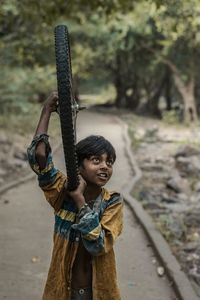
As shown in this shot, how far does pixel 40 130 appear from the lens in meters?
2.83

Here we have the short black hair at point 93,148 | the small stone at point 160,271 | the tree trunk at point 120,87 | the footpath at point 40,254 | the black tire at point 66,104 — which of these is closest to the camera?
the black tire at point 66,104

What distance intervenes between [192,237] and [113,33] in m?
21.0

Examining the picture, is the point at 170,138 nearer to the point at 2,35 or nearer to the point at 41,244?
the point at 2,35

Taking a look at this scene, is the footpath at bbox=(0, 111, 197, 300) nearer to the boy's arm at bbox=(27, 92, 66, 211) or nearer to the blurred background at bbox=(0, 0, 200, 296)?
the blurred background at bbox=(0, 0, 200, 296)

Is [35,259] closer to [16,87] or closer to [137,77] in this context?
[16,87]

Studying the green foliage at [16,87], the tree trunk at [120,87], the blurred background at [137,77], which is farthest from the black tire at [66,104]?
the tree trunk at [120,87]

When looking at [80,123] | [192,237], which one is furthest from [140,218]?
[80,123]

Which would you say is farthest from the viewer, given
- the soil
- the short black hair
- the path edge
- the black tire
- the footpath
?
the soil

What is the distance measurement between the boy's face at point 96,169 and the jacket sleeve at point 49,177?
137 millimetres

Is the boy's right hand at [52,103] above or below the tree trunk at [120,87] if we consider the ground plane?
above

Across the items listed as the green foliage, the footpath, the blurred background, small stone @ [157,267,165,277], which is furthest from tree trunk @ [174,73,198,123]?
small stone @ [157,267,165,277]

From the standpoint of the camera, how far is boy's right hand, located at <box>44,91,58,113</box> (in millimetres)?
2753

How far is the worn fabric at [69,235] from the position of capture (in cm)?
285

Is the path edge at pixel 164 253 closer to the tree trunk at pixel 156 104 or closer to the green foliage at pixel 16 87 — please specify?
the green foliage at pixel 16 87
